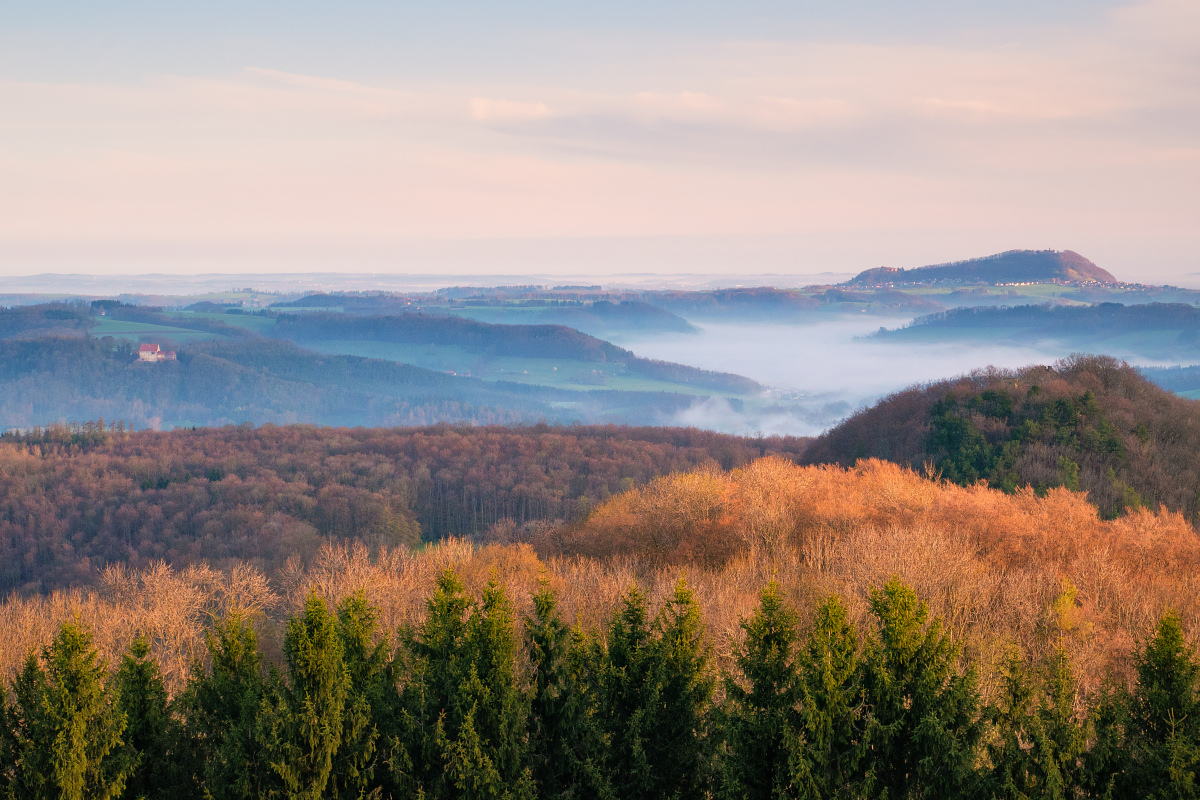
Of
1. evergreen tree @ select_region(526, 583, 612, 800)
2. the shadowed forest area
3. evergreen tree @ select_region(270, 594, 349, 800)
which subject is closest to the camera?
the shadowed forest area

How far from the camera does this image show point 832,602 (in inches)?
868

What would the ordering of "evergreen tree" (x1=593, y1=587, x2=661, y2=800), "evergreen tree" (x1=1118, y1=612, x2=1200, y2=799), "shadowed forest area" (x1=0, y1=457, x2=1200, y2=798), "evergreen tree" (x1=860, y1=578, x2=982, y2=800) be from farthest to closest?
"evergreen tree" (x1=593, y1=587, x2=661, y2=800), "shadowed forest area" (x1=0, y1=457, x2=1200, y2=798), "evergreen tree" (x1=860, y1=578, x2=982, y2=800), "evergreen tree" (x1=1118, y1=612, x2=1200, y2=799)

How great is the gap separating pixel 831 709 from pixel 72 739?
61.6 feet

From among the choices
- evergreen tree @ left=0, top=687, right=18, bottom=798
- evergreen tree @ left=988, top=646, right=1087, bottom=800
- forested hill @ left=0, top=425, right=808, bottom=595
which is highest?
evergreen tree @ left=988, top=646, right=1087, bottom=800

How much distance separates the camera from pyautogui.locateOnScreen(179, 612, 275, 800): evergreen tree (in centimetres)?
2302

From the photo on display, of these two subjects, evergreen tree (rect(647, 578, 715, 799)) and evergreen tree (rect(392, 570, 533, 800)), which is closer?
evergreen tree (rect(392, 570, 533, 800))

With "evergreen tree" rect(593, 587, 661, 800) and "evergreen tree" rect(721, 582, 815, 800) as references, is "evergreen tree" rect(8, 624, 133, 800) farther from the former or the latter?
"evergreen tree" rect(721, 582, 815, 800)

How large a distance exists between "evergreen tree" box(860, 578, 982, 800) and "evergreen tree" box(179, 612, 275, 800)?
15818mm

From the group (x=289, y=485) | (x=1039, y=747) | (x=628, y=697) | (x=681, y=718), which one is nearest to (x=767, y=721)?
(x=681, y=718)

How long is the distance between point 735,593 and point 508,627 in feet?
51.3

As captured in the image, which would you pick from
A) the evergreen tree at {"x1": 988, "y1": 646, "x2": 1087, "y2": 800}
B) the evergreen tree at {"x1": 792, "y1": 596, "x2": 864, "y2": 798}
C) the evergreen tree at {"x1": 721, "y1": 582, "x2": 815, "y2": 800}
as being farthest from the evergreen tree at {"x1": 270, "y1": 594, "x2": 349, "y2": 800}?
the evergreen tree at {"x1": 988, "y1": 646, "x2": 1087, "y2": 800}

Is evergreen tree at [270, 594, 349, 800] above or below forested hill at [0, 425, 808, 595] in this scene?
above

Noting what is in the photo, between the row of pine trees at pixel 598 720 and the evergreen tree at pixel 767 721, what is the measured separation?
6 cm

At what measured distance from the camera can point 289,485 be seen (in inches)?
5423
